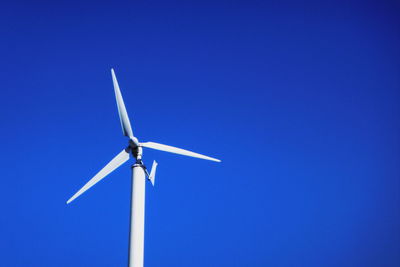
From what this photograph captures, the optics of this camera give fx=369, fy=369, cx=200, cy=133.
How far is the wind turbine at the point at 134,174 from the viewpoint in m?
21.2

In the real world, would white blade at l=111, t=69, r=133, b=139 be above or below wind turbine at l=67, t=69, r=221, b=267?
above

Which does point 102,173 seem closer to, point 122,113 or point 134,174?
point 134,174

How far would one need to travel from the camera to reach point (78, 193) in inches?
957

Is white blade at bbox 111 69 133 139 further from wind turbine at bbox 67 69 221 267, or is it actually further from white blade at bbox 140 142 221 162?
white blade at bbox 140 142 221 162

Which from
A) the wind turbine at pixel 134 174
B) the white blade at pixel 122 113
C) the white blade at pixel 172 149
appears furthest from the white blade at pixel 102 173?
the white blade at pixel 172 149

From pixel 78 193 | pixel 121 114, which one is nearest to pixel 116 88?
pixel 121 114

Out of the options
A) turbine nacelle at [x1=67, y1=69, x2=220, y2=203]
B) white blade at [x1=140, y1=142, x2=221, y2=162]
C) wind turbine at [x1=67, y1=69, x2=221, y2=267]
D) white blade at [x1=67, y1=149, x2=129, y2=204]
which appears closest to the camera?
wind turbine at [x1=67, y1=69, x2=221, y2=267]

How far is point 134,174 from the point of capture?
75.9 ft

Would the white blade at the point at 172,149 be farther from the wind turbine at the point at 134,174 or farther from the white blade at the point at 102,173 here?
the white blade at the point at 102,173

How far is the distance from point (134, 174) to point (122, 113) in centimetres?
394

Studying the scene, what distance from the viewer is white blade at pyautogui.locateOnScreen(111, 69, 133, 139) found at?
23.0m

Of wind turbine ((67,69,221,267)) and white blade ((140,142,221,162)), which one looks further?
white blade ((140,142,221,162))

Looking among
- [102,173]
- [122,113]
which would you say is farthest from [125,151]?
[122,113]

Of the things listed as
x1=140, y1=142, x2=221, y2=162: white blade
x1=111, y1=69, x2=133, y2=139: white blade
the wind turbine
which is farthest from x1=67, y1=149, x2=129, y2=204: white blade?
x1=140, y1=142, x2=221, y2=162: white blade
